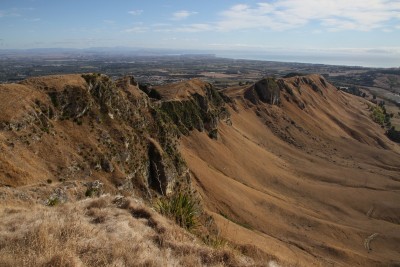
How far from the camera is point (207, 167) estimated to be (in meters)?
63.5

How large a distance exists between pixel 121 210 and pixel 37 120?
85.4 feet

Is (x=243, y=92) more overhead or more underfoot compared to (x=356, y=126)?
more overhead

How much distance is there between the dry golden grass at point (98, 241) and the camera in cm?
897

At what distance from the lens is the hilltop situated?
26.2 meters

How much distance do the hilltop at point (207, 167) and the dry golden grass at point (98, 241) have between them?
12cm

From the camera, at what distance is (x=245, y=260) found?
10.7 meters

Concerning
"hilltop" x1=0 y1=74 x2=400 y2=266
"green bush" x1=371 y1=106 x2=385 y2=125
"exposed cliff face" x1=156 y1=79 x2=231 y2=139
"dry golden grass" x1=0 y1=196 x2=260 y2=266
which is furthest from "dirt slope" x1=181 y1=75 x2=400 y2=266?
"green bush" x1=371 y1=106 x2=385 y2=125

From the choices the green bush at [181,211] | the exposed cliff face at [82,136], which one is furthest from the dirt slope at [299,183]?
the green bush at [181,211]

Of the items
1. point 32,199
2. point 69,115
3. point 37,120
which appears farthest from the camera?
point 69,115

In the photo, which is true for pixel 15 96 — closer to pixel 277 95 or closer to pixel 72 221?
pixel 72 221

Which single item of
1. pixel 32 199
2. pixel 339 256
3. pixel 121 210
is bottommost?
pixel 339 256

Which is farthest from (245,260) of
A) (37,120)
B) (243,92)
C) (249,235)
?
(243,92)

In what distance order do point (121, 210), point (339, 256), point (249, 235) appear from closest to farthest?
point (121, 210)
point (249, 235)
point (339, 256)

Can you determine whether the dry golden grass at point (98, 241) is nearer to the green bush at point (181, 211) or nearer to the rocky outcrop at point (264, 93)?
the green bush at point (181, 211)
